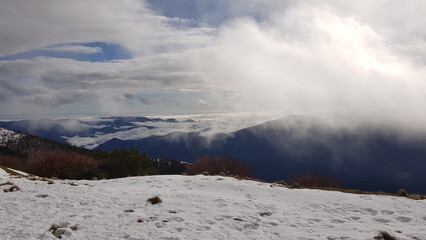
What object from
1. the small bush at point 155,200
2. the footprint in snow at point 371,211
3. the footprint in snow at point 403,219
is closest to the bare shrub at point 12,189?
the small bush at point 155,200

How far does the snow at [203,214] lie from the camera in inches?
523

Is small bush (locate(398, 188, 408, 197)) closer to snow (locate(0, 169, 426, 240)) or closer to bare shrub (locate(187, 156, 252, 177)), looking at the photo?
snow (locate(0, 169, 426, 240))

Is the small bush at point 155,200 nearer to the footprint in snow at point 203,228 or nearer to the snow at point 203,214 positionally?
the snow at point 203,214

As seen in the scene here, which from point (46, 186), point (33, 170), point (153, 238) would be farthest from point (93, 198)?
point (33, 170)

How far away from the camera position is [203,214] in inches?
629

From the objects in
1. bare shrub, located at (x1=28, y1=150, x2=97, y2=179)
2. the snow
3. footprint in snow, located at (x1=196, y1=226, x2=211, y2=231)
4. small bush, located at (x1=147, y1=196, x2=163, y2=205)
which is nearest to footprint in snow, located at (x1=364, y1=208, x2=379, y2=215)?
the snow

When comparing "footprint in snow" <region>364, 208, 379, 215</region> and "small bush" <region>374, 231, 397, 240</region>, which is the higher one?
"footprint in snow" <region>364, 208, 379, 215</region>

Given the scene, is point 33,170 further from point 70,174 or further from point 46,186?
point 46,186

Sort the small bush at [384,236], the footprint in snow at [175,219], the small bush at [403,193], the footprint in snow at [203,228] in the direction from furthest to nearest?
1. the small bush at [403,193]
2. the footprint in snow at [175,219]
3. the footprint in snow at [203,228]
4. the small bush at [384,236]

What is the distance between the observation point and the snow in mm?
13289

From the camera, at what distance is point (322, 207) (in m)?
18.6

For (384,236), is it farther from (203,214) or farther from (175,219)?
(175,219)

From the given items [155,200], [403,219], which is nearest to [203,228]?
[155,200]

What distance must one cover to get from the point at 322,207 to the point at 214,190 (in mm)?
7408
